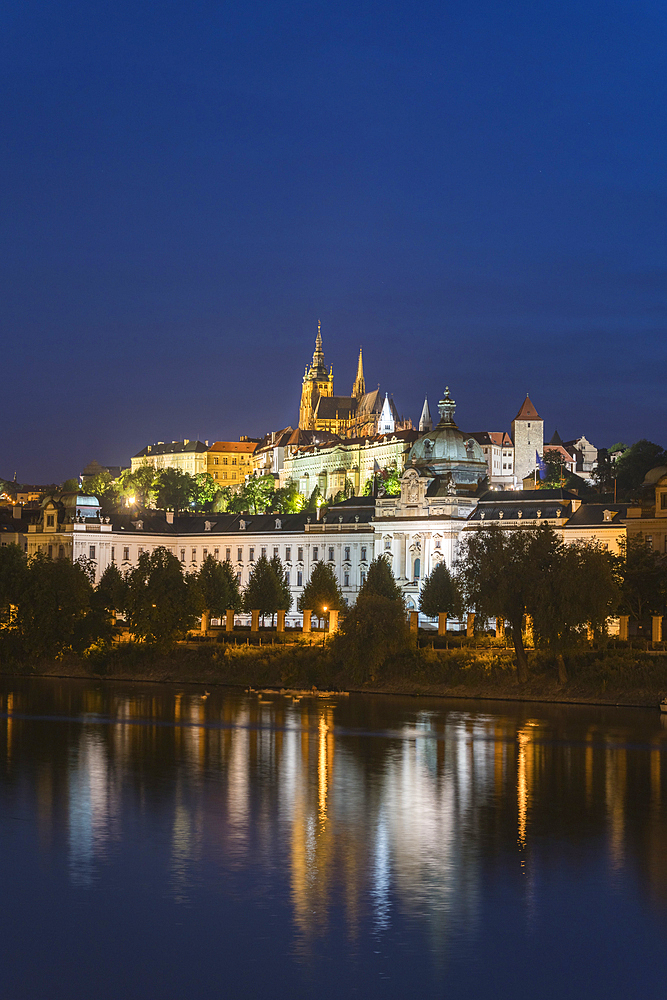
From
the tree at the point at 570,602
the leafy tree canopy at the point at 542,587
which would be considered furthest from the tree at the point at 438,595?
the tree at the point at 570,602

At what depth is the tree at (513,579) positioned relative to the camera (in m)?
79.1

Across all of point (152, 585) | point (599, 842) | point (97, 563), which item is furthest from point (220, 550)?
point (599, 842)

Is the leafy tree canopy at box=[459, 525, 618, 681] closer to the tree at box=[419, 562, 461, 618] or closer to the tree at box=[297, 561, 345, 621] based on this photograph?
the tree at box=[419, 562, 461, 618]

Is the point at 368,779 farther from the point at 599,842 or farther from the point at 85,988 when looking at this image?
the point at 85,988

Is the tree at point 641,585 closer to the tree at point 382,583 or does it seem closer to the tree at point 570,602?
the tree at point 570,602

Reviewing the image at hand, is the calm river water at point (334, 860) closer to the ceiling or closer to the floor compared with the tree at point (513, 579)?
closer to the floor

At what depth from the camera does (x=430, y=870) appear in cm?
3822

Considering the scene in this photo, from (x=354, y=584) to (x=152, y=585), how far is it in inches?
1781

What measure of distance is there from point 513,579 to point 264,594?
137 feet

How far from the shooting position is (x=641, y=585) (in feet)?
295

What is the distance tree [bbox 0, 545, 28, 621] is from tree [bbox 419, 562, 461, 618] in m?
31.5

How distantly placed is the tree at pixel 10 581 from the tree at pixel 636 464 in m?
75.4

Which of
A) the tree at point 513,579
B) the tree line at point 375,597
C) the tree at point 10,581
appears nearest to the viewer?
the tree line at point 375,597

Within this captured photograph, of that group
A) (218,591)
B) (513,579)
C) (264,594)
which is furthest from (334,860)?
(218,591)
